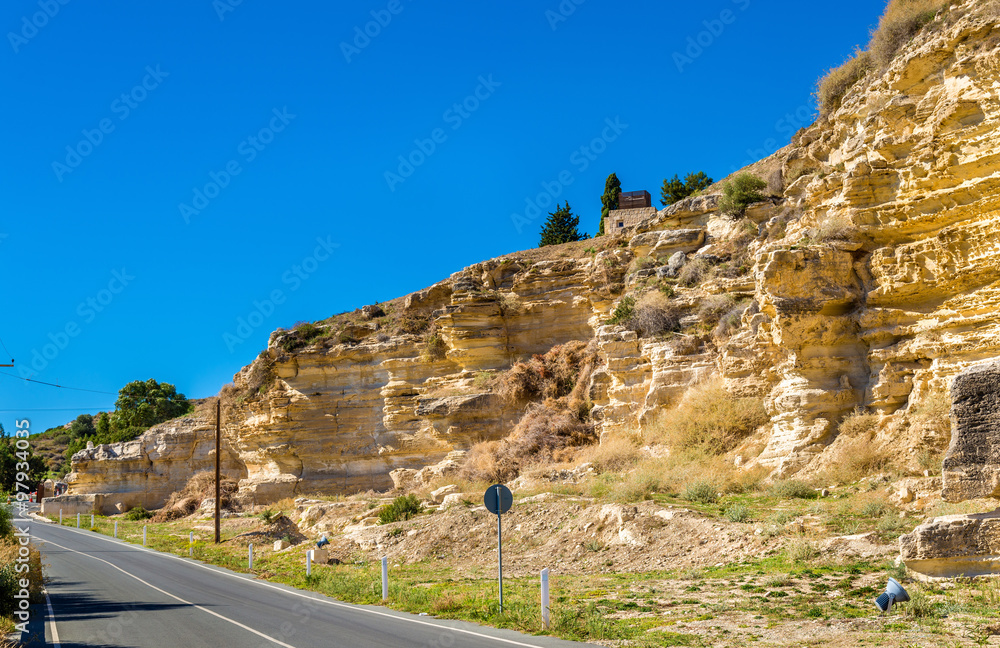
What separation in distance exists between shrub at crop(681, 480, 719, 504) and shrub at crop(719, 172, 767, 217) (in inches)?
A: 654

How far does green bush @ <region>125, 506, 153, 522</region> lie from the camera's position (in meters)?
45.6

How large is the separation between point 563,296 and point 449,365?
23.3 ft

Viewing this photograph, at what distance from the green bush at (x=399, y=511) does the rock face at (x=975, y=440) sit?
17.2 metres

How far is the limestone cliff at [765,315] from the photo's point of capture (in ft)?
63.3

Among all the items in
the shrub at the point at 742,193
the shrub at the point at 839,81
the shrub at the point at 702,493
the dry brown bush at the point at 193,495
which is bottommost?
the dry brown bush at the point at 193,495

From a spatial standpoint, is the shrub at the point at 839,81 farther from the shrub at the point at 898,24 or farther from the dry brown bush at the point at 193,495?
the dry brown bush at the point at 193,495

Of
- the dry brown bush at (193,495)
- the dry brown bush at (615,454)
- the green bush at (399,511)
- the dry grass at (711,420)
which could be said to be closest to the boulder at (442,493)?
the green bush at (399,511)

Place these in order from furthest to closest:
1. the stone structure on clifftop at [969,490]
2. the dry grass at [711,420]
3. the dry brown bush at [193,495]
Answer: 1. the dry brown bush at [193,495]
2. the dry grass at [711,420]
3. the stone structure on clifftop at [969,490]

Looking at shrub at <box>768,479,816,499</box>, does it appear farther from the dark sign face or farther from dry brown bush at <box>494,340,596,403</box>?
dry brown bush at <box>494,340,596,403</box>

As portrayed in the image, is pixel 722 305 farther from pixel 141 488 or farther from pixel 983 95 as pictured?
pixel 141 488

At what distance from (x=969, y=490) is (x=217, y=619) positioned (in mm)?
12357

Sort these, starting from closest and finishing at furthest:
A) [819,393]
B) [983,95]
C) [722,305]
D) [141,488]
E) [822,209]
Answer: [983,95], [819,393], [822,209], [722,305], [141,488]

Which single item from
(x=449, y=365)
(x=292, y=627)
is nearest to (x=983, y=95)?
(x=292, y=627)

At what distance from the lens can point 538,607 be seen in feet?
38.1
